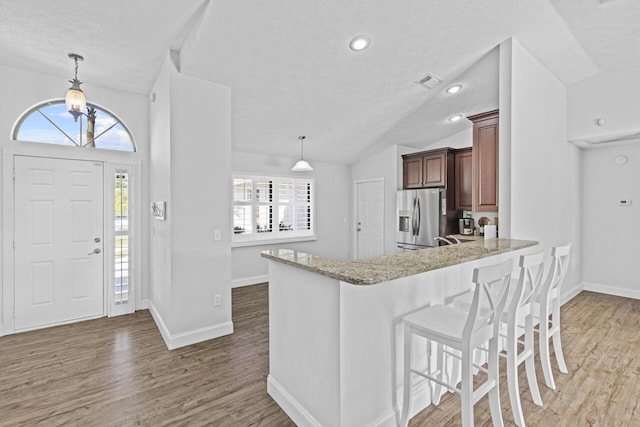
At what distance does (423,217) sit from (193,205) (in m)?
3.85

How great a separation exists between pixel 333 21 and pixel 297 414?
306 cm

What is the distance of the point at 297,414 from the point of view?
6.25 ft

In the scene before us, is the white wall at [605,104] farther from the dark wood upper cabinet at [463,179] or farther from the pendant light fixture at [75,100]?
the pendant light fixture at [75,100]

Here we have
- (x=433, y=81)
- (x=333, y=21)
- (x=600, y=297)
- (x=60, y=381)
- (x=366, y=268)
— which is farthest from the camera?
(x=600, y=297)

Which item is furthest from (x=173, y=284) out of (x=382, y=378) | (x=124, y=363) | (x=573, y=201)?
(x=573, y=201)

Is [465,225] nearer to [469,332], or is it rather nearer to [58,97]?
[469,332]

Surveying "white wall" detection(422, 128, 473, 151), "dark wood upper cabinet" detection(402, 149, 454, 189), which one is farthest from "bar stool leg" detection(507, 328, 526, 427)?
"white wall" detection(422, 128, 473, 151)

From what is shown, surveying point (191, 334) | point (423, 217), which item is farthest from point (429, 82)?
point (191, 334)

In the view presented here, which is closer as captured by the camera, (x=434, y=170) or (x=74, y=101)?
(x=74, y=101)

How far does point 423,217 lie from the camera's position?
5.31 meters

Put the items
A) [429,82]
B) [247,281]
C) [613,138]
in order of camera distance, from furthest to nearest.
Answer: [247,281] → [613,138] → [429,82]

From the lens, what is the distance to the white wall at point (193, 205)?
9.89 ft

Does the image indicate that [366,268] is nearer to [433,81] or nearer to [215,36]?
[215,36]

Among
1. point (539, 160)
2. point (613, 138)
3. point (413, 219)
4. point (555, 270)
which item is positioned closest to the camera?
point (555, 270)
